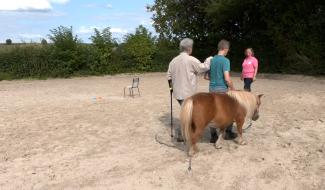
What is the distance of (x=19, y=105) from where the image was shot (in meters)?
12.3

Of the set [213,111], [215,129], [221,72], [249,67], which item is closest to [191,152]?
[213,111]

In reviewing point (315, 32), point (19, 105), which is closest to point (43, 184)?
point (19, 105)

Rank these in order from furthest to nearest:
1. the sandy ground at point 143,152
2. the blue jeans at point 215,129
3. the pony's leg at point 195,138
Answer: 1. the blue jeans at point 215,129
2. the pony's leg at point 195,138
3. the sandy ground at point 143,152

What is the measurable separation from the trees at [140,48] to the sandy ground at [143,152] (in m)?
13.2

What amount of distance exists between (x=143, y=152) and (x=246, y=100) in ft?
5.84

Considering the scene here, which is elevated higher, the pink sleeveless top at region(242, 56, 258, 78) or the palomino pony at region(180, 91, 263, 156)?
the pink sleeveless top at region(242, 56, 258, 78)

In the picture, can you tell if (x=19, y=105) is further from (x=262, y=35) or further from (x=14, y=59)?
(x=262, y=35)

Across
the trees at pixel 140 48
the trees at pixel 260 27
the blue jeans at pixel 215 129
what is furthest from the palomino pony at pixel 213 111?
the trees at pixel 140 48

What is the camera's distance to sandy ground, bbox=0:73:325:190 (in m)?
5.48

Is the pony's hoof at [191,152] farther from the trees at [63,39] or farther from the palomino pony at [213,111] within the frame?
the trees at [63,39]

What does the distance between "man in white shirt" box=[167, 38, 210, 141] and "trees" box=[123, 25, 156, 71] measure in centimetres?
1747

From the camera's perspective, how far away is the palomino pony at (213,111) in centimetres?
612

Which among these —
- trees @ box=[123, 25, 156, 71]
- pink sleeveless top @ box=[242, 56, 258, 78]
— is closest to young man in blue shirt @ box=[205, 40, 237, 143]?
pink sleeveless top @ box=[242, 56, 258, 78]

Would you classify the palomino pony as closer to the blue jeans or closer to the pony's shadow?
the blue jeans
